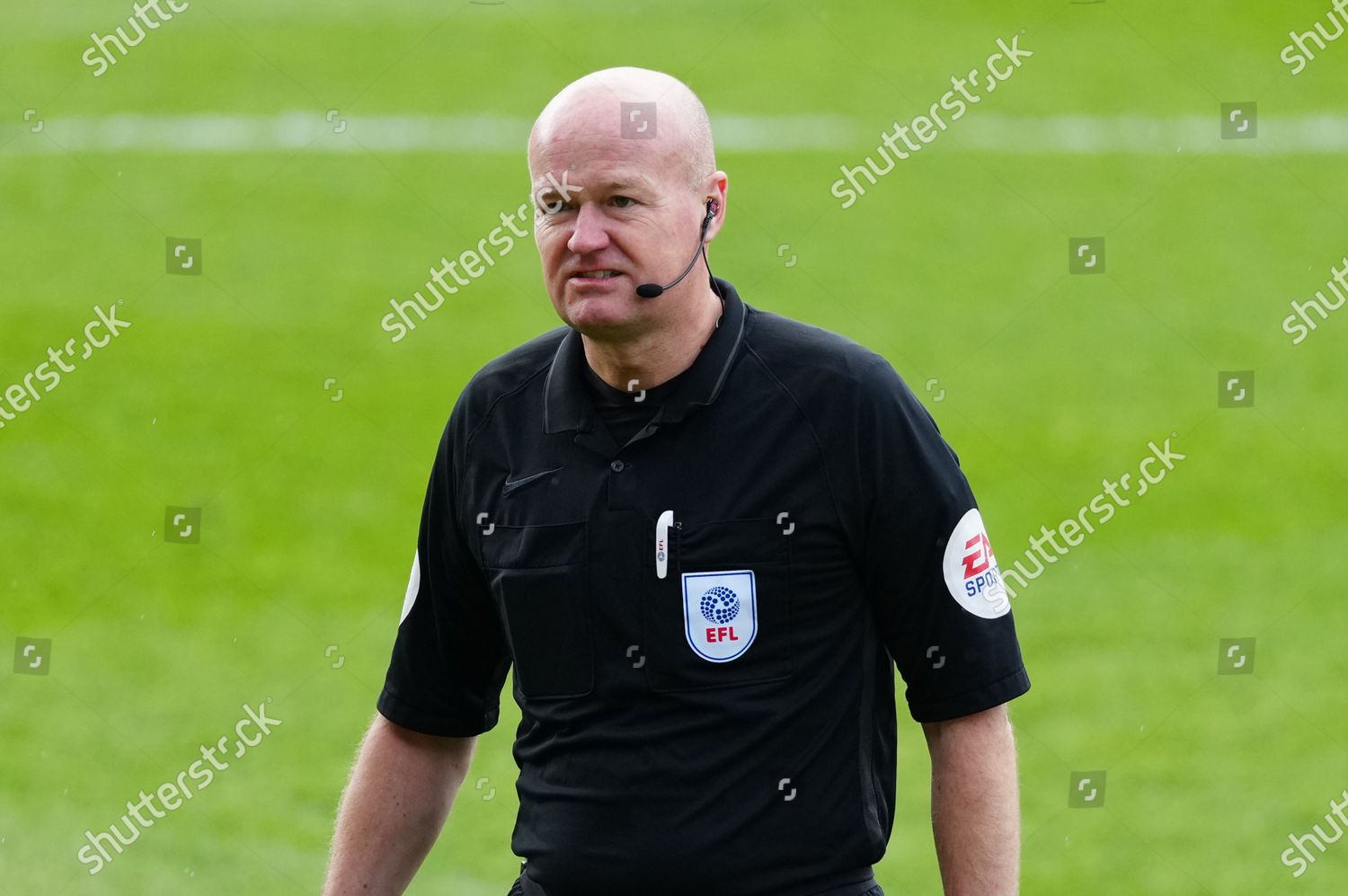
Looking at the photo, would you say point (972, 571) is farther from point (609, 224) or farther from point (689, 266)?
point (609, 224)

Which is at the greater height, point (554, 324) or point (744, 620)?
point (554, 324)

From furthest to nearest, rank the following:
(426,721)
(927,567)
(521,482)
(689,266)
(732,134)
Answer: (732,134) → (426,721) → (521,482) → (689,266) → (927,567)

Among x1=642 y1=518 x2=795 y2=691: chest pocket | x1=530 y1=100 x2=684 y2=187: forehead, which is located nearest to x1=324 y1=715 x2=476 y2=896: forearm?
x1=642 y1=518 x2=795 y2=691: chest pocket

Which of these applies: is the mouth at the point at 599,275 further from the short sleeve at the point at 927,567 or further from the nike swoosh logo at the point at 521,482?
the short sleeve at the point at 927,567

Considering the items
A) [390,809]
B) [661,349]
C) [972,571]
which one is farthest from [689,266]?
[390,809]

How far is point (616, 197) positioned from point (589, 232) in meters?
0.09

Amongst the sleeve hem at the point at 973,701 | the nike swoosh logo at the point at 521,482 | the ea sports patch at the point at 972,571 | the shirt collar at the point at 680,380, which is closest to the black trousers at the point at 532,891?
the sleeve hem at the point at 973,701

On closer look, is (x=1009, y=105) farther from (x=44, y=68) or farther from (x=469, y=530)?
(x=469, y=530)

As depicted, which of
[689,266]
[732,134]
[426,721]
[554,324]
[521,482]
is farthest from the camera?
[732,134]

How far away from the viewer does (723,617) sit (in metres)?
3.27

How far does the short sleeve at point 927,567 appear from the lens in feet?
10.7

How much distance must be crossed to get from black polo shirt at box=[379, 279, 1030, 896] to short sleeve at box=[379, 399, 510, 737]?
0.26m

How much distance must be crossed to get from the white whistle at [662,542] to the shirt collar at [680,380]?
0.61ft

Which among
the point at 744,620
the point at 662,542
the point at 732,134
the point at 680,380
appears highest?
the point at 732,134
